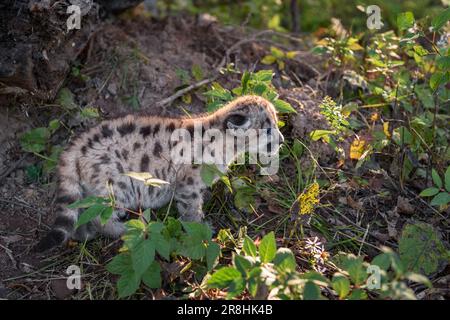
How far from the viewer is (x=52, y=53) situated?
5461 mm

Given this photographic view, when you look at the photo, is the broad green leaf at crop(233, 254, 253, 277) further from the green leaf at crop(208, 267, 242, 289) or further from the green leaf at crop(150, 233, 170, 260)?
the green leaf at crop(150, 233, 170, 260)

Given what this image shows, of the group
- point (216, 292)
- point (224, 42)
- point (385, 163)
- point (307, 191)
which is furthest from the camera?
point (224, 42)

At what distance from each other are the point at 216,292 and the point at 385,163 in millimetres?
2459

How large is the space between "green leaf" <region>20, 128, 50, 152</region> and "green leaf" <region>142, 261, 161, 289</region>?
6.62 feet

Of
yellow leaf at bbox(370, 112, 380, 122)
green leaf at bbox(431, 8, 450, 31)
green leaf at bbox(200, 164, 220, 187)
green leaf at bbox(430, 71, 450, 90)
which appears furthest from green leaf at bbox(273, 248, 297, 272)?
yellow leaf at bbox(370, 112, 380, 122)

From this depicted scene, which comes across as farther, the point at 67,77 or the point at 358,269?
the point at 67,77

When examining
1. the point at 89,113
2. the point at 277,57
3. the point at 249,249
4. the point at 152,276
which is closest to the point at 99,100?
the point at 89,113

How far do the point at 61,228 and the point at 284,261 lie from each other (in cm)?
188

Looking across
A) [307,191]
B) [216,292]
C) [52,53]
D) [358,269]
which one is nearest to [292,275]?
[358,269]

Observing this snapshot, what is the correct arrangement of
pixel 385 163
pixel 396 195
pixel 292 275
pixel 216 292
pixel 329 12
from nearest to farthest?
pixel 292 275, pixel 216 292, pixel 396 195, pixel 385 163, pixel 329 12

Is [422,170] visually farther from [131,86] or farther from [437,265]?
[131,86]

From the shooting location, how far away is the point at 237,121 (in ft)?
16.1

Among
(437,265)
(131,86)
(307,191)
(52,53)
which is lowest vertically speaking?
(437,265)

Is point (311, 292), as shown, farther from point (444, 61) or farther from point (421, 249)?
point (444, 61)
